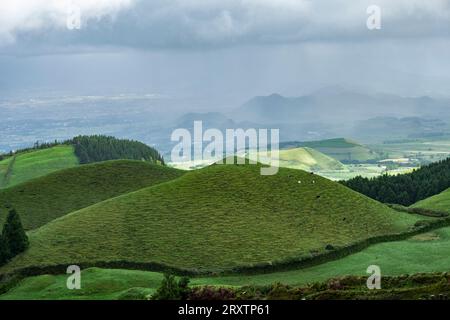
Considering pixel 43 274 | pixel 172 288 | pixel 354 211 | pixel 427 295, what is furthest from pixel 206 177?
pixel 427 295

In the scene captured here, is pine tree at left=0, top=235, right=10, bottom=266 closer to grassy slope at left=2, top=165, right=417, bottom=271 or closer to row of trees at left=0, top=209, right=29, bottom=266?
row of trees at left=0, top=209, right=29, bottom=266

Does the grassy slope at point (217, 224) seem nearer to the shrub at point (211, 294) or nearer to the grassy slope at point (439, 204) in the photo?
the grassy slope at point (439, 204)

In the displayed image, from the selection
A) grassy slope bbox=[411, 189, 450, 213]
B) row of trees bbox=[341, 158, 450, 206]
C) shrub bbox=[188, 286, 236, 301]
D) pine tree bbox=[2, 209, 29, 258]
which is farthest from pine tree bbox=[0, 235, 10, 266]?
row of trees bbox=[341, 158, 450, 206]

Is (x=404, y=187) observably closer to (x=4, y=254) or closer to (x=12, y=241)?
(x=12, y=241)

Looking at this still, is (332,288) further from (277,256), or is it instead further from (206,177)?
(206,177)

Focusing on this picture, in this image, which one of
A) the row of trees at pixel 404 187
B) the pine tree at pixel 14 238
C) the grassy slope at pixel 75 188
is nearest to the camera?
the pine tree at pixel 14 238

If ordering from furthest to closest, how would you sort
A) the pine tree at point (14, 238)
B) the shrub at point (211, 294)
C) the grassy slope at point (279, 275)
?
1. the pine tree at point (14, 238)
2. the grassy slope at point (279, 275)
3. the shrub at point (211, 294)

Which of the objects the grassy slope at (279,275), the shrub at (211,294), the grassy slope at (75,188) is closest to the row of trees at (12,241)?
the grassy slope at (279,275)
